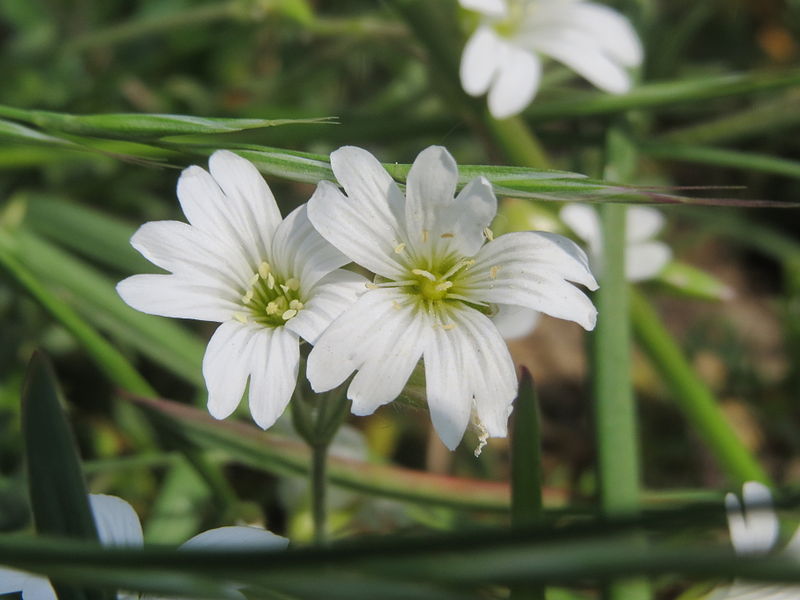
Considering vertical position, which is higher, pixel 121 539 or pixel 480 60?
pixel 480 60

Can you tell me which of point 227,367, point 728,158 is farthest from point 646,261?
point 227,367

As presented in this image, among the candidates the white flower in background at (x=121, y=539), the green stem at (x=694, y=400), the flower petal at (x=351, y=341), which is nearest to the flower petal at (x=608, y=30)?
the green stem at (x=694, y=400)

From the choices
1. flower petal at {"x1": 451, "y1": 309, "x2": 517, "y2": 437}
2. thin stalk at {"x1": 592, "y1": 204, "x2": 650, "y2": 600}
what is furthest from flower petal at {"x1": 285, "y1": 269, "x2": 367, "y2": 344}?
thin stalk at {"x1": 592, "y1": 204, "x2": 650, "y2": 600}

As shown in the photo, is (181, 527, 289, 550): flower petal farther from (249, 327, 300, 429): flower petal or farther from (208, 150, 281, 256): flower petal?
(208, 150, 281, 256): flower petal

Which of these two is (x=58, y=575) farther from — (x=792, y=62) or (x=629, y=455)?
(x=792, y=62)

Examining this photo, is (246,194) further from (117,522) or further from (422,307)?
(117,522)

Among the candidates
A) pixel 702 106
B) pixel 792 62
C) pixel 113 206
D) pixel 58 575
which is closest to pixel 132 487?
pixel 113 206
